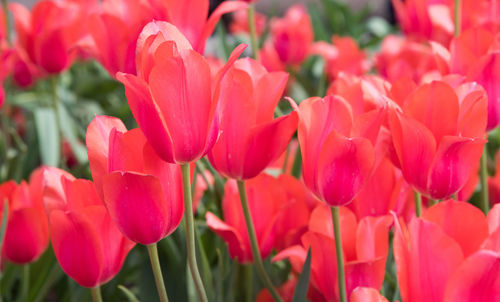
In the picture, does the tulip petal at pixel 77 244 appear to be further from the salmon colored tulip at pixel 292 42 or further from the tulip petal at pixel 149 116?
the salmon colored tulip at pixel 292 42

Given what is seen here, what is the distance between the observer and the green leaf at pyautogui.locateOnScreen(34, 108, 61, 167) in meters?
1.04

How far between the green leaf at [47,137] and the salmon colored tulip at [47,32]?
15cm

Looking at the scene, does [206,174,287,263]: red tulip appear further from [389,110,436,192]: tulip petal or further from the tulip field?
[389,110,436,192]: tulip petal

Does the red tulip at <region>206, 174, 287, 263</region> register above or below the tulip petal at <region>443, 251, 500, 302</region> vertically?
below

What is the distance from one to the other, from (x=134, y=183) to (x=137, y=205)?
0.05ft

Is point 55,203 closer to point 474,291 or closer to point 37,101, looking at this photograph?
point 474,291

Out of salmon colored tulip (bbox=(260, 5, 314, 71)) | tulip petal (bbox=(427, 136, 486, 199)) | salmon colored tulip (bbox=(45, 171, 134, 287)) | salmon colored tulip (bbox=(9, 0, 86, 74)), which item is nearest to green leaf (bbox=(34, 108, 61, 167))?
salmon colored tulip (bbox=(9, 0, 86, 74))

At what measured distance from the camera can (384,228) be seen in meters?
0.43

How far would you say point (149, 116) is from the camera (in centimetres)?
35

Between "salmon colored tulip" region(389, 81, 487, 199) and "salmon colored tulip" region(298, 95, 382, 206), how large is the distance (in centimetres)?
2

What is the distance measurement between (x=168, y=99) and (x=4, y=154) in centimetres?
79

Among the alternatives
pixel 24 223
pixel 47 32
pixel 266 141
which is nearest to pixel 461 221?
pixel 266 141

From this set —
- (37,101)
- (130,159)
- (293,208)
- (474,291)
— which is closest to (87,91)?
(37,101)

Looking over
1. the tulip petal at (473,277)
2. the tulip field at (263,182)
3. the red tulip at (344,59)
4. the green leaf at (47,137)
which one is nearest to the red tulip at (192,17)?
the tulip field at (263,182)
